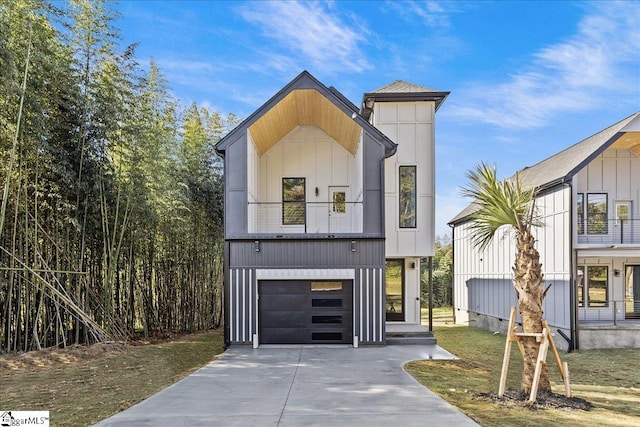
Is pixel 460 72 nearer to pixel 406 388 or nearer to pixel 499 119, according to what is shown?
pixel 499 119

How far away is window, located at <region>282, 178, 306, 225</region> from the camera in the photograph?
1228 cm

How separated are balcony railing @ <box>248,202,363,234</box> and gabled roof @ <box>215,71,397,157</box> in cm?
167

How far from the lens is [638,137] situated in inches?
473

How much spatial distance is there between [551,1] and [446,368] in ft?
34.5

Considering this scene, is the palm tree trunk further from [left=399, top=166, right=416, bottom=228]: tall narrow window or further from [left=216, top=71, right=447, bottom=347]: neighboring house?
[left=399, top=166, right=416, bottom=228]: tall narrow window

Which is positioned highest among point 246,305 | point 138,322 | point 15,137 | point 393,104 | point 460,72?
point 460,72

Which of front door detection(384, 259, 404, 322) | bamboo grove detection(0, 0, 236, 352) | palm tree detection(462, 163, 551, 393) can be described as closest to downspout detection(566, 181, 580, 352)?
front door detection(384, 259, 404, 322)

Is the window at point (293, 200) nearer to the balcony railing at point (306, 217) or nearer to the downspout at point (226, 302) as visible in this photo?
the balcony railing at point (306, 217)

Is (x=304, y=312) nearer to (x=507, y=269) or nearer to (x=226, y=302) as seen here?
(x=226, y=302)

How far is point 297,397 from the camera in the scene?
237 inches

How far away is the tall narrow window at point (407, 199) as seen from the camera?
12172mm

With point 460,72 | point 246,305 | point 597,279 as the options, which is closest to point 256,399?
point 246,305

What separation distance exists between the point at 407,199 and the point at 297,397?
7399 millimetres

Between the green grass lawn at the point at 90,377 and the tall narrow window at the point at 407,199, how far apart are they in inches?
240
